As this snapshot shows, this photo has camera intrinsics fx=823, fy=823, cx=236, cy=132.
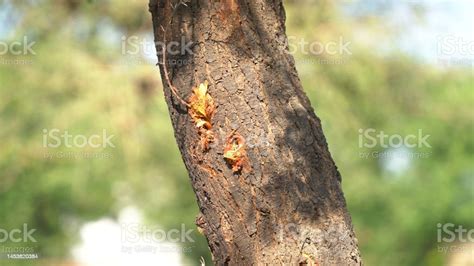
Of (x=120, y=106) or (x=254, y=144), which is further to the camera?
(x=120, y=106)

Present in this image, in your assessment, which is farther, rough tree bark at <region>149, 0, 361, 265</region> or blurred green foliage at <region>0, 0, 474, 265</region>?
blurred green foliage at <region>0, 0, 474, 265</region>

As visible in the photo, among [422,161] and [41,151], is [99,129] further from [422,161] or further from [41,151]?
[422,161]

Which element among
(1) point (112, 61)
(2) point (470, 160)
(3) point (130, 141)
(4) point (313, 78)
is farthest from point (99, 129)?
(2) point (470, 160)

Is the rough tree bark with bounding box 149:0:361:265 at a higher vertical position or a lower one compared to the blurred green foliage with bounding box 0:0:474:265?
lower

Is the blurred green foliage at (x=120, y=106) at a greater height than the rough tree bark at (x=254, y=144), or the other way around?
the blurred green foliage at (x=120, y=106)

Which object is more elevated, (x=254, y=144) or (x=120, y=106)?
(x=120, y=106)
